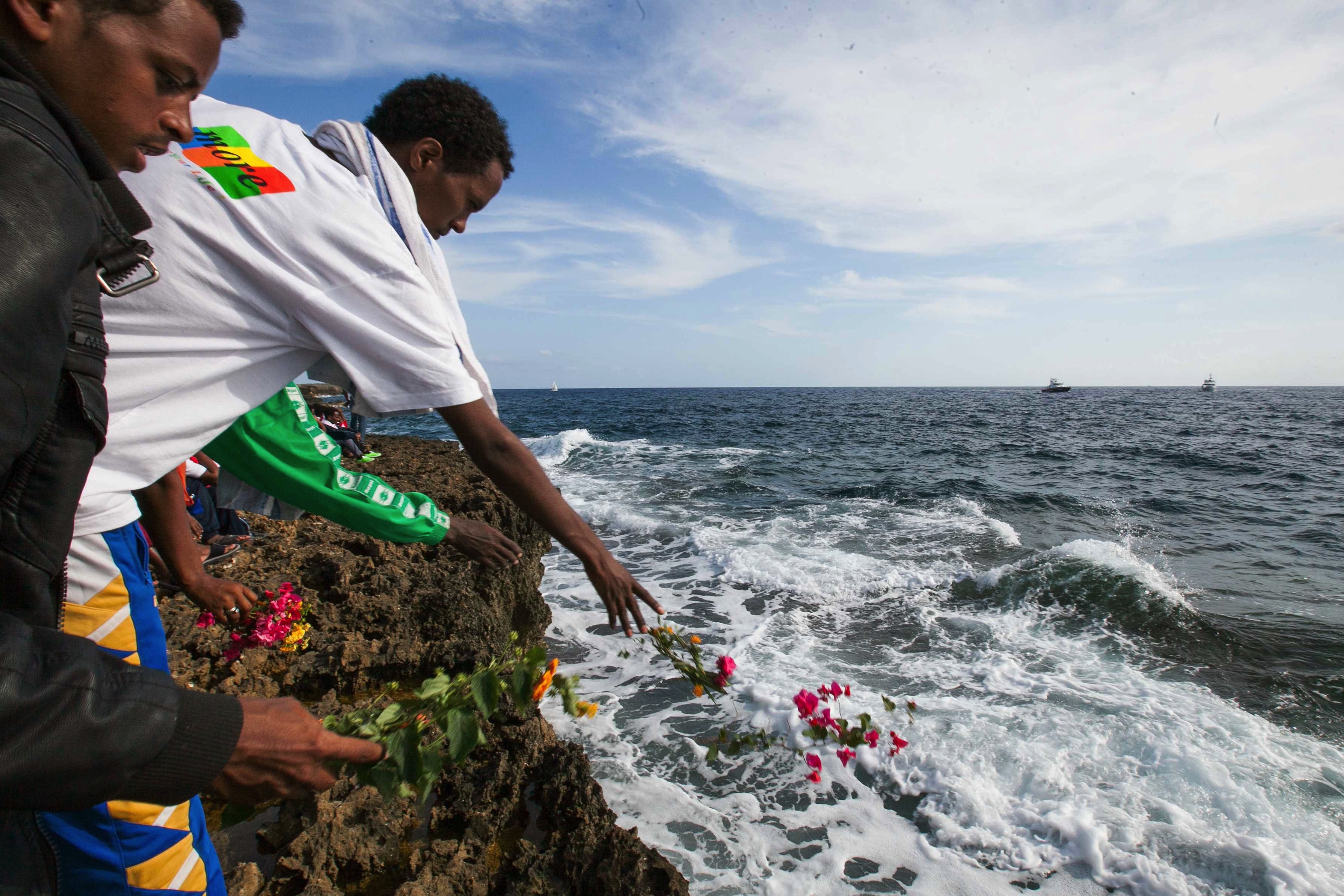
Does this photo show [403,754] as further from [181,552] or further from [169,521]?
[181,552]

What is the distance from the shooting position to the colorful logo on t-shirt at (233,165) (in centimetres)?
126

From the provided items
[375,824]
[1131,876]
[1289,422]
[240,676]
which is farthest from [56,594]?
[1289,422]

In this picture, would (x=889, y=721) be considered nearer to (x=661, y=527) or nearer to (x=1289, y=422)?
(x=661, y=527)

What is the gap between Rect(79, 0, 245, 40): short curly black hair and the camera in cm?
88

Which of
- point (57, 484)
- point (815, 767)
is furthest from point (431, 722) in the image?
point (815, 767)

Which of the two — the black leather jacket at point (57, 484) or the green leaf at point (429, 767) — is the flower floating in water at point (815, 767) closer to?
the green leaf at point (429, 767)

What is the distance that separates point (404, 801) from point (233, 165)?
96.3 inches

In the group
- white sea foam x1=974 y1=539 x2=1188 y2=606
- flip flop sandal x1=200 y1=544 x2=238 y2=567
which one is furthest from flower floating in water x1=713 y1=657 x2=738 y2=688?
white sea foam x1=974 y1=539 x2=1188 y2=606

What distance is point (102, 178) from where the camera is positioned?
90 centimetres

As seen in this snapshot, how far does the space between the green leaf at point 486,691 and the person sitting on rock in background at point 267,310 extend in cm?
38

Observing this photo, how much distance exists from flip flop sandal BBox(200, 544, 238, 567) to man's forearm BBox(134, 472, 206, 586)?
2360 millimetres

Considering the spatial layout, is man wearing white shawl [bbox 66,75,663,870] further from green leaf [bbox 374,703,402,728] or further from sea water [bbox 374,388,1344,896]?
sea water [bbox 374,388,1344,896]

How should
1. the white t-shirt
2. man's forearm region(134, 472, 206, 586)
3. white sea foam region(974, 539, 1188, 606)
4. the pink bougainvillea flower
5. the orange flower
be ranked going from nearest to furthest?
the white t-shirt < the orange flower < man's forearm region(134, 472, 206, 586) < the pink bougainvillea flower < white sea foam region(974, 539, 1188, 606)

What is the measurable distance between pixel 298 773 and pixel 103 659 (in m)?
0.36
